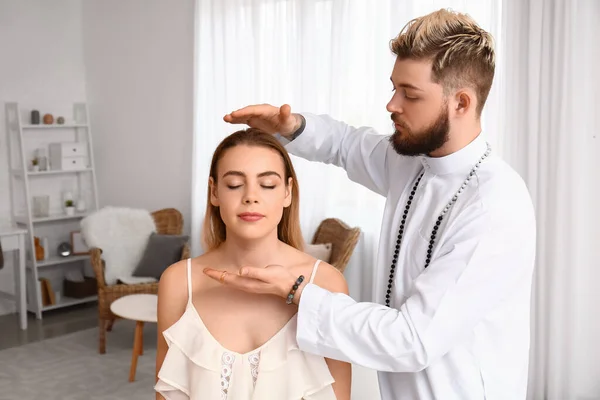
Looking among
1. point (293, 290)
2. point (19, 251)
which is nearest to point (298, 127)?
point (293, 290)

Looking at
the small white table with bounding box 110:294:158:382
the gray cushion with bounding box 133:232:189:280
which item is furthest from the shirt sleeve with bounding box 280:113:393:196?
the gray cushion with bounding box 133:232:189:280

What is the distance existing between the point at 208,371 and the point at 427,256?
0.57 meters

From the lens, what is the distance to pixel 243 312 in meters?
1.65

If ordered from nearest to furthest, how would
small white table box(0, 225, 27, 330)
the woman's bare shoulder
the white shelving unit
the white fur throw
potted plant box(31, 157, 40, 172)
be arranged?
the woman's bare shoulder < the white fur throw < small white table box(0, 225, 27, 330) < the white shelving unit < potted plant box(31, 157, 40, 172)

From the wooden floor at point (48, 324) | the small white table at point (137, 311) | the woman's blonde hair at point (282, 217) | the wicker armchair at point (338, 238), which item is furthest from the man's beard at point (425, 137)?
the wooden floor at point (48, 324)

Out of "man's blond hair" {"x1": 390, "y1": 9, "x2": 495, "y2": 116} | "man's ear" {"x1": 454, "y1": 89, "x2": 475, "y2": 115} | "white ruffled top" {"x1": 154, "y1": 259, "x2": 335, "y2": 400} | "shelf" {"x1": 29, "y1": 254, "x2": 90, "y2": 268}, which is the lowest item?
"shelf" {"x1": 29, "y1": 254, "x2": 90, "y2": 268}

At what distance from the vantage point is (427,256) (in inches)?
60.8

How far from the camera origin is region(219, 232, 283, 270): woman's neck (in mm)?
1669

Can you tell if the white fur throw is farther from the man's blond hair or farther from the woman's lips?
the man's blond hair

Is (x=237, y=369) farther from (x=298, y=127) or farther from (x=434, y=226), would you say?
(x=298, y=127)

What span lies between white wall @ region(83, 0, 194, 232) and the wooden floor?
104 centimetres

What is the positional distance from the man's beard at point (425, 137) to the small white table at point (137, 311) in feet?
9.54

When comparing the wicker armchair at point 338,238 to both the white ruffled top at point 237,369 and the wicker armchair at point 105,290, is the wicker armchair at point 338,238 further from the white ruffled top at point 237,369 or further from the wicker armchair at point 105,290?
the white ruffled top at point 237,369

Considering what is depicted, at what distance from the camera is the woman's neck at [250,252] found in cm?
167
